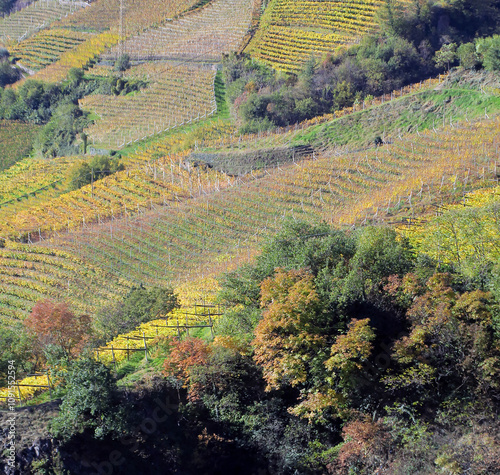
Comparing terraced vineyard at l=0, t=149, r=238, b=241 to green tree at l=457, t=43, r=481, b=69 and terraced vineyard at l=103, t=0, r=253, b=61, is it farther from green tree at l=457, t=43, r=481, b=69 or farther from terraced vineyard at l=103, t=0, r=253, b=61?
terraced vineyard at l=103, t=0, r=253, b=61

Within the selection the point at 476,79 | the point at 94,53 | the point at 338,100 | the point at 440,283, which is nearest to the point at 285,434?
the point at 440,283

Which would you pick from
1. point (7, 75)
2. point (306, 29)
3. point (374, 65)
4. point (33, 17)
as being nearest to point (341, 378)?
point (374, 65)

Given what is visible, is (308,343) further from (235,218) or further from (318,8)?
(318,8)

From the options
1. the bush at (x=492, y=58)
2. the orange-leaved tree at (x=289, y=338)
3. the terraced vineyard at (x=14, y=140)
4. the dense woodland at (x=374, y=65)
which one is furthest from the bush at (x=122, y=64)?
the orange-leaved tree at (x=289, y=338)

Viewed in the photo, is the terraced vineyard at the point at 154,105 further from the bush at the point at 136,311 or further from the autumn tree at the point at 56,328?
the autumn tree at the point at 56,328

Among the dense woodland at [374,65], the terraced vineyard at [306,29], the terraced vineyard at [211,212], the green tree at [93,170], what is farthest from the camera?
the terraced vineyard at [306,29]

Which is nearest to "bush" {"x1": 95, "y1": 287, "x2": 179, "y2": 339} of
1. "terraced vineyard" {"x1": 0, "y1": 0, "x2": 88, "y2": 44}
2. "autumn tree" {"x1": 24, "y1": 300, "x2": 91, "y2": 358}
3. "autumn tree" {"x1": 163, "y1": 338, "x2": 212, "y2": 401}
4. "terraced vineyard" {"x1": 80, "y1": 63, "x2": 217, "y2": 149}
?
"autumn tree" {"x1": 24, "y1": 300, "x2": 91, "y2": 358}

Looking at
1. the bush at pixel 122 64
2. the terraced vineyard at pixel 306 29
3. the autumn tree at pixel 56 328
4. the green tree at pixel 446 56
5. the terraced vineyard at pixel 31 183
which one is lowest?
the terraced vineyard at pixel 31 183

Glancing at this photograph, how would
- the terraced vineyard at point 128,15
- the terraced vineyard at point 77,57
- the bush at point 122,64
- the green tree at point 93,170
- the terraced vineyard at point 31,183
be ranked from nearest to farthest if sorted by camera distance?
the terraced vineyard at point 31,183, the green tree at point 93,170, the bush at point 122,64, the terraced vineyard at point 77,57, the terraced vineyard at point 128,15
